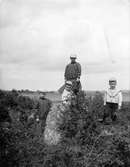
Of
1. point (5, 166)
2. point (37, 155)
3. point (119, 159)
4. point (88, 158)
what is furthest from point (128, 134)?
point (5, 166)

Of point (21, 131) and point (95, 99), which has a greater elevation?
point (95, 99)

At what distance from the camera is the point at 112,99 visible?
564 inches

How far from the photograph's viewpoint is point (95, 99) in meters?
11.1

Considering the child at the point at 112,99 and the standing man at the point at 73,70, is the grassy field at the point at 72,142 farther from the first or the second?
the standing man at the point at 73,70

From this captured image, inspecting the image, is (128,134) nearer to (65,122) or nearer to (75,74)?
(65,122)

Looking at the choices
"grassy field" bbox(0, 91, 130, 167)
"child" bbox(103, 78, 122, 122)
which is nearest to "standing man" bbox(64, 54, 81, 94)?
→ "child" bbox(103, 78, 122, 122)

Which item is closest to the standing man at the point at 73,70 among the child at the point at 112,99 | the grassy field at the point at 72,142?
the child at the point at 112,99

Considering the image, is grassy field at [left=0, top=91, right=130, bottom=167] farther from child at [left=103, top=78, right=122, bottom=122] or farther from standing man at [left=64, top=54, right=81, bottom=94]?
standing man at [left=64, top=54, right=81, bottom=94]

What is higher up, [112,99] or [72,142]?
[112,99]

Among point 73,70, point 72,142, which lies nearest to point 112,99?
point 73,70

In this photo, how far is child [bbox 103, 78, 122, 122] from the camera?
46.2 feet

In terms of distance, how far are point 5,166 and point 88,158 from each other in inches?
69.9

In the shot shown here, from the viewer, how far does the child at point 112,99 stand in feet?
46.2

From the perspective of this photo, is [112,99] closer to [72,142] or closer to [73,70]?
[73,70]
